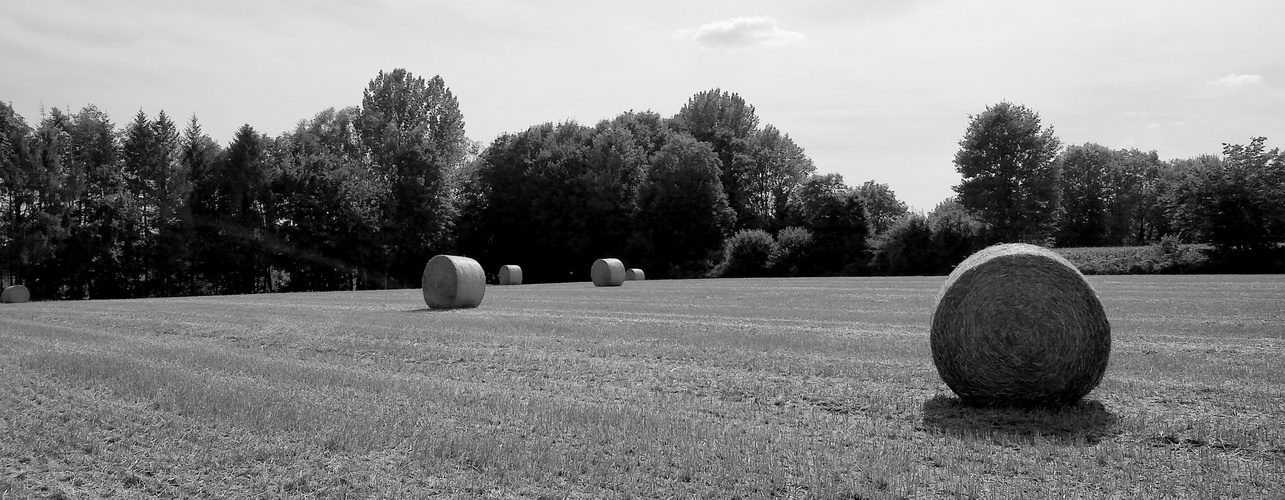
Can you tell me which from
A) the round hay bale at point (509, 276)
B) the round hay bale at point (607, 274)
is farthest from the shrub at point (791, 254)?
the round hay bale at point (607, 274)

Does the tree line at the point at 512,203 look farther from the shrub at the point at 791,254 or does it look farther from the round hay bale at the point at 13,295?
the round hay bale at the point at 13,295

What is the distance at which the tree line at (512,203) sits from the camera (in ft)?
136

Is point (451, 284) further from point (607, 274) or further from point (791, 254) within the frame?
point (791, 254)

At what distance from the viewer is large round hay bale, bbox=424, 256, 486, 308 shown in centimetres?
2309

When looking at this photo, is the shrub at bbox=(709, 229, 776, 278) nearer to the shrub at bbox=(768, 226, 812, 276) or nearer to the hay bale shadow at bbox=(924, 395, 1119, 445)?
the shrub at bbox=(768, 226, 812, 276)

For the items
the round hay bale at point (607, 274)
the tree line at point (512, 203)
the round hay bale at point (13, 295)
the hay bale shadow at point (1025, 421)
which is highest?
the tree line at point (512, 203)

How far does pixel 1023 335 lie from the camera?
838 centimetres

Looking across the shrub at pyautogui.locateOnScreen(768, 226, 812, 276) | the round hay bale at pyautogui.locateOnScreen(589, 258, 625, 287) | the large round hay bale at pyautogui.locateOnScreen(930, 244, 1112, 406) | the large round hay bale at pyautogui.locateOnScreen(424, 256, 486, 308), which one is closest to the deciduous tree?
the shrub at pyautogui.locateOnScreen(768, 226, 812, 276)

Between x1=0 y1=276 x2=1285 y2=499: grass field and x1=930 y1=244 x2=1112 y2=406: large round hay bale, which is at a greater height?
x1=930 y1=244 x2=1112 y2=406: large round hay bale

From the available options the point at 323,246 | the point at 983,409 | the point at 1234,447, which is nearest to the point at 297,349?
the point at 983,409

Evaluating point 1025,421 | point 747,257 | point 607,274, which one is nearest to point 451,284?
point 607,274

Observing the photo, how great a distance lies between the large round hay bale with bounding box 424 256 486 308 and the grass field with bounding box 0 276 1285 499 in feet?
27.9

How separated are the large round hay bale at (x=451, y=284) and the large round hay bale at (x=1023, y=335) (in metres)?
16.4

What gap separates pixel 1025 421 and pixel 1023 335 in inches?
43.1
